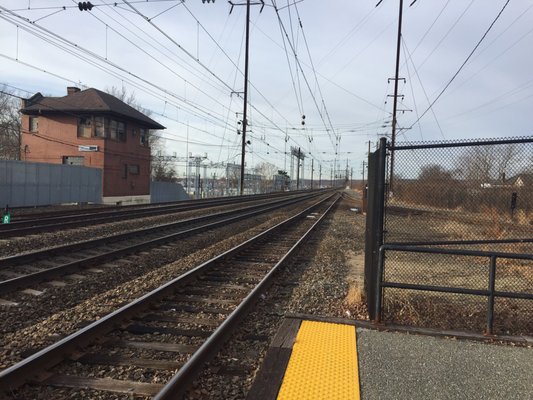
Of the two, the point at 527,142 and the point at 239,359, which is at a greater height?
the point at 527,142

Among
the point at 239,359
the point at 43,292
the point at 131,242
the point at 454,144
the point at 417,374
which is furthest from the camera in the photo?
the point at 131,242

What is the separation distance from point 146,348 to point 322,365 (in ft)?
6.44

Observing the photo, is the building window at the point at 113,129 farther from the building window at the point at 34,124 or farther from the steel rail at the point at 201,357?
the steel rail at the point at 201,357

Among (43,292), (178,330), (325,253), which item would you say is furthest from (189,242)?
(178,330)

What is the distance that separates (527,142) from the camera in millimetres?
5191

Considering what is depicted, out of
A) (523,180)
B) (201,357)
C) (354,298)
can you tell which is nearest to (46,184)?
(354,298)

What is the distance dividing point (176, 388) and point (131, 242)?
9909 millimetres

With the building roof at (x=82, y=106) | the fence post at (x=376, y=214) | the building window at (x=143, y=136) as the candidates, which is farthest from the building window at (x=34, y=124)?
the fence post at (x=376, y=214)

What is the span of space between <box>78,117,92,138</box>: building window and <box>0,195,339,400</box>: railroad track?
34261 mm

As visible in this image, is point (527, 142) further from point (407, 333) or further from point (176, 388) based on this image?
point (176, 388)

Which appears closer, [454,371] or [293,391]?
[293,391]

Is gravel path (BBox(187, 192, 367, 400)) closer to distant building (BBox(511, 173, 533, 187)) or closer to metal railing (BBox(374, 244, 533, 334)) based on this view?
metal railing (BBox(374, 244, 533, 334))

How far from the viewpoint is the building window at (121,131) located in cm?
4022

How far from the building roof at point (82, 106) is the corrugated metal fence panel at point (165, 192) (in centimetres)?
766
